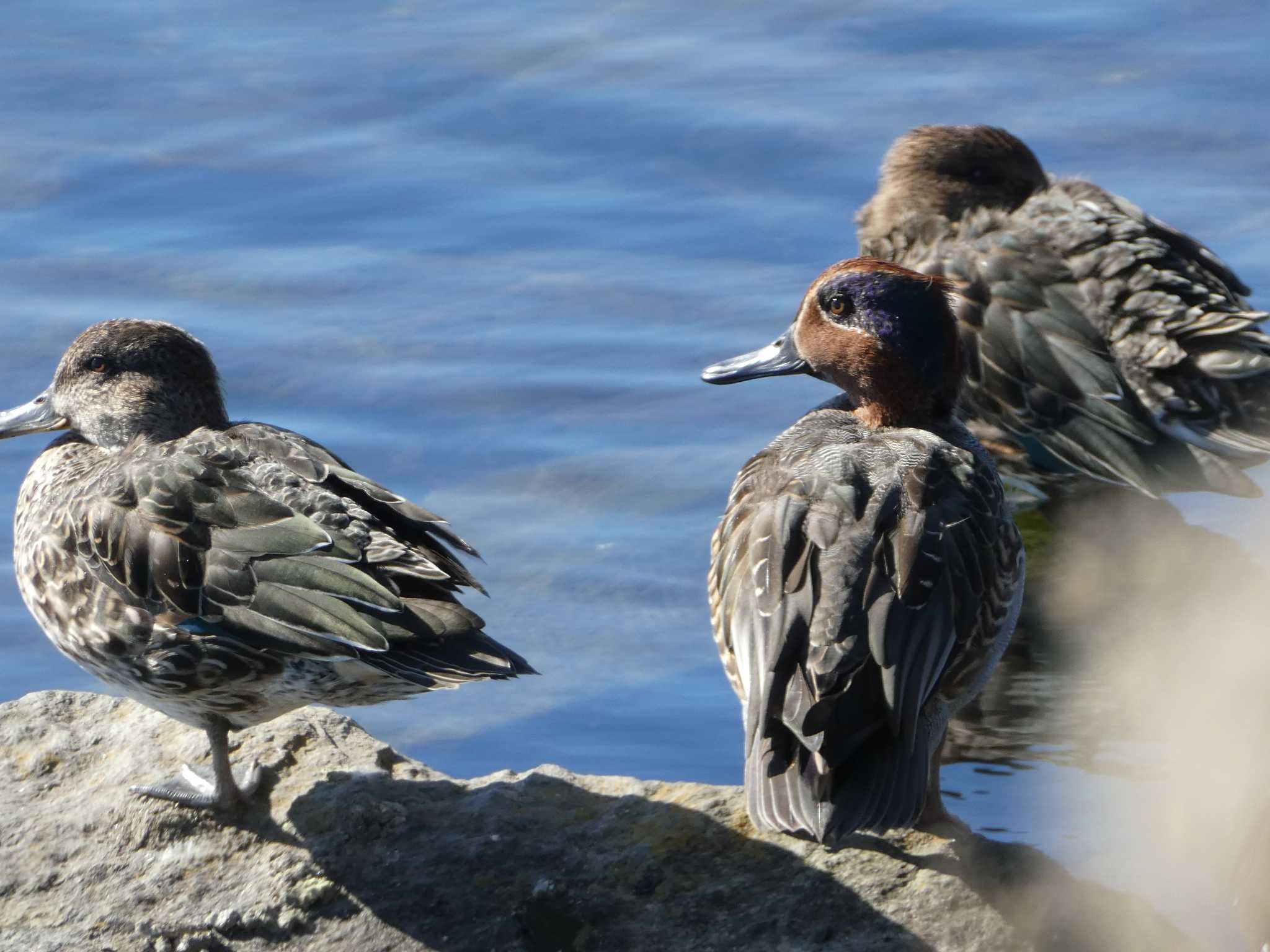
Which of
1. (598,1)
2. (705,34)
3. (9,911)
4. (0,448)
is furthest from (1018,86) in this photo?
(9,911)

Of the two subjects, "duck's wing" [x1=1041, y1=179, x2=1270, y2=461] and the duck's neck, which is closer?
the duck's neck

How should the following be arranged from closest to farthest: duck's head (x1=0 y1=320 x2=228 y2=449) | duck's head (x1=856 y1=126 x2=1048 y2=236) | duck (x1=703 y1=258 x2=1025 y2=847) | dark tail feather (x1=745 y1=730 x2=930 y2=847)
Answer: dark tail feather (x1=745 y1=730 x2=930 y2=847)
duck (x1=703 y1=258 x2=1025 y2=847)
duck's head (x1=0 y1=320 x2=228 y2=449)
duck's head (x1=856 y1=126 x2=1048 y2=236)

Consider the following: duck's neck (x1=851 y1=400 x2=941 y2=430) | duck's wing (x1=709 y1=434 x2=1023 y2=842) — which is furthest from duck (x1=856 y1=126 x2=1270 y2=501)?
duck's wing (x1=709 y1=434 x2=1023 y2=842)

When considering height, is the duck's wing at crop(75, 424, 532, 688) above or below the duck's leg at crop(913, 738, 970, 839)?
above

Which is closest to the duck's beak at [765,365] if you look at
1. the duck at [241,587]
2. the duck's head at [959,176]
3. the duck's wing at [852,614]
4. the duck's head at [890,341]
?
the duck's head at [890,341]

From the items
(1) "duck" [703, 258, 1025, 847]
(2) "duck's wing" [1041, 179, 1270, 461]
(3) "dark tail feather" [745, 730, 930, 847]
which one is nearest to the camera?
(3) "dark tail feather" [745, 730, 930, 847]

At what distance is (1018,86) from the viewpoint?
31.5ft

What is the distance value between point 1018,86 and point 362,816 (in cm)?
621

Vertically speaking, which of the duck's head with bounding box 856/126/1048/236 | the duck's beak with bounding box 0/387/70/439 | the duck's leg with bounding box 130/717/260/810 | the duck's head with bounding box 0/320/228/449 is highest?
the duck's head with bounding box 856/126/1048/236

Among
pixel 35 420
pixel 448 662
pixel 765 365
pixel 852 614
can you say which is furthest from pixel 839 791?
pixel 35 420

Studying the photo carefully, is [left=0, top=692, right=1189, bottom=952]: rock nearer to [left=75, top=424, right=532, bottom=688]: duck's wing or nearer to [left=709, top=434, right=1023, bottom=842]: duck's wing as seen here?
[left=709, top=434, right=1023, bottom=842]: duck's wing

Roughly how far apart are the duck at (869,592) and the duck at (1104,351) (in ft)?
6.11

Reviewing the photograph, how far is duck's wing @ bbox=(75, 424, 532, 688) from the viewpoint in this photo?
14.5 feet

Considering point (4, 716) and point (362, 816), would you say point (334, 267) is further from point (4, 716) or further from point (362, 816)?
point (362, 816)
